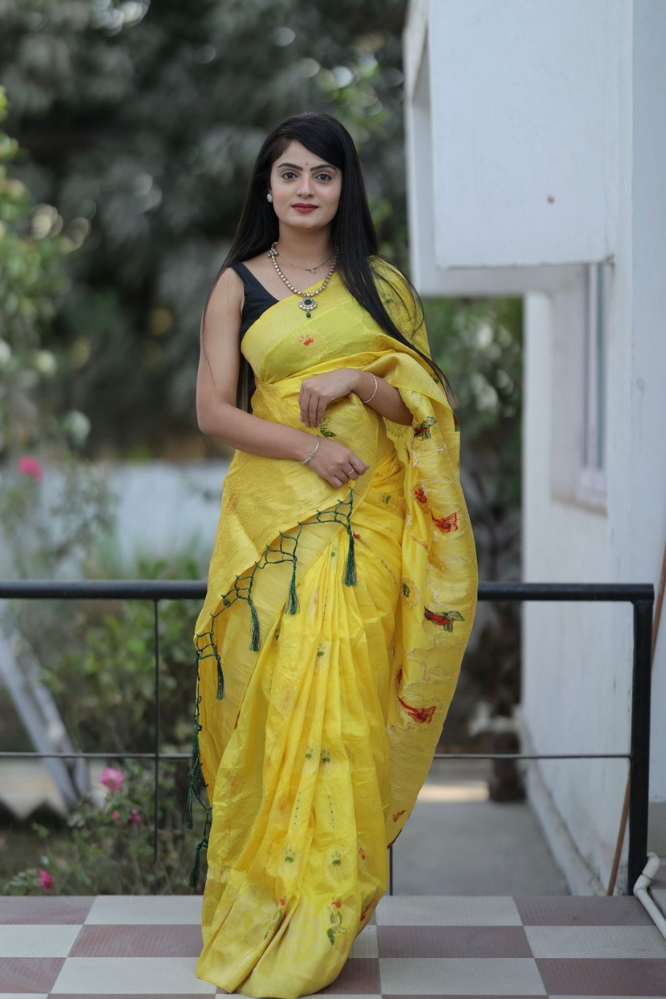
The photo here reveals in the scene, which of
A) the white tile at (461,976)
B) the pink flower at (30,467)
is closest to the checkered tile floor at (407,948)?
the white tile at (461,976)

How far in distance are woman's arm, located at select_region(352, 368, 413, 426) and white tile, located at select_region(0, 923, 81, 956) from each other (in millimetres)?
1294

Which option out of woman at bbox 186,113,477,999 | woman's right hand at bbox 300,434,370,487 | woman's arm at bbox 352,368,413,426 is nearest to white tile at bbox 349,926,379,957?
woman at bbox 186,113,477,999

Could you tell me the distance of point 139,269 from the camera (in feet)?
37.4

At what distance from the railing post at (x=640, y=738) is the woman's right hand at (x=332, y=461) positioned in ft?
2.89

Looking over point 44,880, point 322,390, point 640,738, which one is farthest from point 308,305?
point 44,880

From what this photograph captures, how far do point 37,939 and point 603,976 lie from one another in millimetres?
1175

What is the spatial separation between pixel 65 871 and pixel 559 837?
6.24 ft

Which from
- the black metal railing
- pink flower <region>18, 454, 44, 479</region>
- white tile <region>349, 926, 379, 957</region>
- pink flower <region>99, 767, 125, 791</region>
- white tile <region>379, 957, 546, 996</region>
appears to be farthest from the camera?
pink flower <region>18, 454, 44, 479</region>

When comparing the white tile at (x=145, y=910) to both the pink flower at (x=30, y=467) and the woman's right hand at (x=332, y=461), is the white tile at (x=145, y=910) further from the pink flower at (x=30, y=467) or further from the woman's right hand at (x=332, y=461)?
the pink flower at (x=30, y=467)

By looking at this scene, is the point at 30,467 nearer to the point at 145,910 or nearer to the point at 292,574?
the point at 145,910

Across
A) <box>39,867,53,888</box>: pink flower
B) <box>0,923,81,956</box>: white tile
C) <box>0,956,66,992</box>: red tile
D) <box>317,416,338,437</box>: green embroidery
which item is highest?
<box>317,416,338,437</box>: green embroidery

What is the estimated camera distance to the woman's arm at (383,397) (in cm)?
222

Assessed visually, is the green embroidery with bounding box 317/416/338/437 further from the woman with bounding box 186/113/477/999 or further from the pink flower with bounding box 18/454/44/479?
the pink flower with bounding box 18/454/44/479

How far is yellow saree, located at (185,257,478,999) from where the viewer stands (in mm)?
2150
